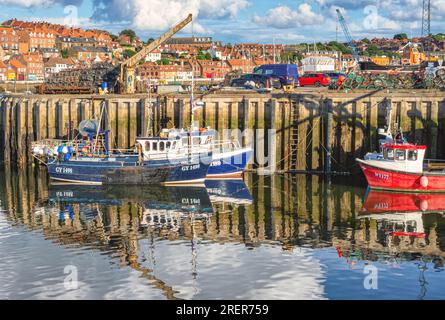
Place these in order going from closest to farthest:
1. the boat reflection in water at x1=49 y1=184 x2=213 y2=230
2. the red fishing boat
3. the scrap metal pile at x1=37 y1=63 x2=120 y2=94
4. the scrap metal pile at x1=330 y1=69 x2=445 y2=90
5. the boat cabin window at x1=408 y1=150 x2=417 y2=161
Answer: the boat reflection in water at x1=49 y1=184 x2=213 y2=230
the red fishing boat
the boat cabin window at x1=408 y1=150 x2=417 y2=161
the scrap metal pile at x1=330 y1=69 x2=445 y2=90
the scrap metal pile at x1=37 y1=63 x2=120 y2=94

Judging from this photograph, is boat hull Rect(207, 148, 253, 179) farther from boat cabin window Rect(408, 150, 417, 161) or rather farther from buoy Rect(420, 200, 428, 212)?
buoy Rect(420, 200, 428, 212)

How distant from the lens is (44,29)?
19200 centimetres

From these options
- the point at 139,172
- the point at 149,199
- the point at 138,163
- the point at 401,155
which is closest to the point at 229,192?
the point at 149,199

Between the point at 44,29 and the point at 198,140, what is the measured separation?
161397 millimetres

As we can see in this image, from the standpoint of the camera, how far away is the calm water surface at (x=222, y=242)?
72.1 feet

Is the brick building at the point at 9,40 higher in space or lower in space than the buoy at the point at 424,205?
higher

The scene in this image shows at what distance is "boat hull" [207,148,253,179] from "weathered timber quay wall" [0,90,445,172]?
5.60 ft

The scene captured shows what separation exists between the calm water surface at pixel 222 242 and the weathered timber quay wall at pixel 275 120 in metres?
2.96

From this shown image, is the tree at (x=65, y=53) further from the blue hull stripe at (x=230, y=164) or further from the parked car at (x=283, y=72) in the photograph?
the blue hull stripe at (x=230, y=164)

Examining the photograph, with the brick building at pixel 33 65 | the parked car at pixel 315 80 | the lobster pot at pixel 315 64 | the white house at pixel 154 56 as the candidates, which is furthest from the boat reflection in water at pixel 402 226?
the white house at pixel 154 56

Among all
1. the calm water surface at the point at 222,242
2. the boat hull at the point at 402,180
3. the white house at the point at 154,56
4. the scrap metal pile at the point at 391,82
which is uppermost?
the white house at the point at 154,56

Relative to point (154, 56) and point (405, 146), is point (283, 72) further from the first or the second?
point (154, 56)

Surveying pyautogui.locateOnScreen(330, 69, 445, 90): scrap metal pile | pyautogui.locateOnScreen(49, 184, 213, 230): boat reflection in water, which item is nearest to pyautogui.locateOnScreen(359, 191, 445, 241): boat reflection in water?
pyautogui.locateOnScreen(49, 184, 213, 230): boat reflection in water

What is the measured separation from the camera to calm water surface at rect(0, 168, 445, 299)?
72.1 ft
